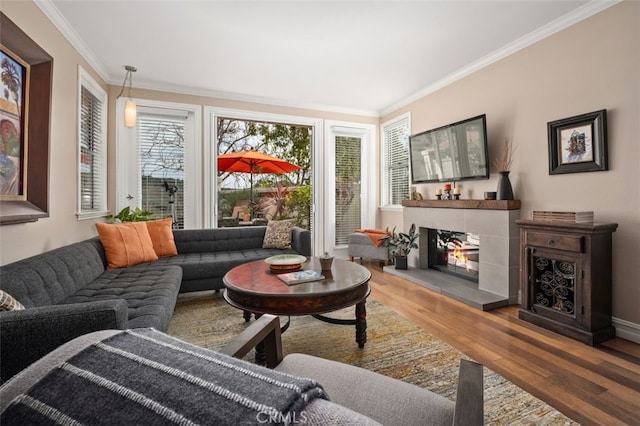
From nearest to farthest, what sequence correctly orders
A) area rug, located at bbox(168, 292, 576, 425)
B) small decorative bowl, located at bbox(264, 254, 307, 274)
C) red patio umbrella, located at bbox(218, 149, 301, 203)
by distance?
area rug, located at bbox(168, 292, 576, 425), small decorative bowl, located at bbox(264, 254, 307, 274), red patio umbrella, located at bbox(218, 149, 301, 203)

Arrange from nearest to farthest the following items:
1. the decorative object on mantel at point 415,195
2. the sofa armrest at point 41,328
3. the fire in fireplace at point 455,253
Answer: the sofa armrest at point 41,328 < the fire in fireplace at point 455,253 < the decorative object on mantel at point 415,195

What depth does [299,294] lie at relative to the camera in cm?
175

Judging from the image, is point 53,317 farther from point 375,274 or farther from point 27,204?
point 375,274

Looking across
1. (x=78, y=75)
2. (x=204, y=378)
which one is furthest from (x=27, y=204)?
(x=204, y=378)

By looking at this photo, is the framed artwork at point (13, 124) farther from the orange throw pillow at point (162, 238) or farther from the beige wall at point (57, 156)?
the orange throw pillow at point (162, 238)

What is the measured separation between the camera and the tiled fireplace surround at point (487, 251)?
2965 mm

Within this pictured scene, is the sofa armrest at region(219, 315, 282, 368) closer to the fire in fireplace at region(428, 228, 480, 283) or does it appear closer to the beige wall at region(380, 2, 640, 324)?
the beige wall at region(380, 2, 640, 324)

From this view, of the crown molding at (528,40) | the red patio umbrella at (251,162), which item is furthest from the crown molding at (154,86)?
the crown molding at (528,40)

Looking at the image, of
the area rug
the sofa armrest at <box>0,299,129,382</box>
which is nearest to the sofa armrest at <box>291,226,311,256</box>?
the area rug

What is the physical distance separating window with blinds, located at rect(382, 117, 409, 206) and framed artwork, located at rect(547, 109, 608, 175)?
2232mm

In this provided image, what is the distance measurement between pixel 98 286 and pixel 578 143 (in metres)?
4.05

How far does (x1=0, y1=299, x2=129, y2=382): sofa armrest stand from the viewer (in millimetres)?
1053

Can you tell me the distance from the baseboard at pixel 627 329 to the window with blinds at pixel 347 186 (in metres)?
3.53

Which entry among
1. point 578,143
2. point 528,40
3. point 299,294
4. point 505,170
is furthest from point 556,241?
point 299,294
